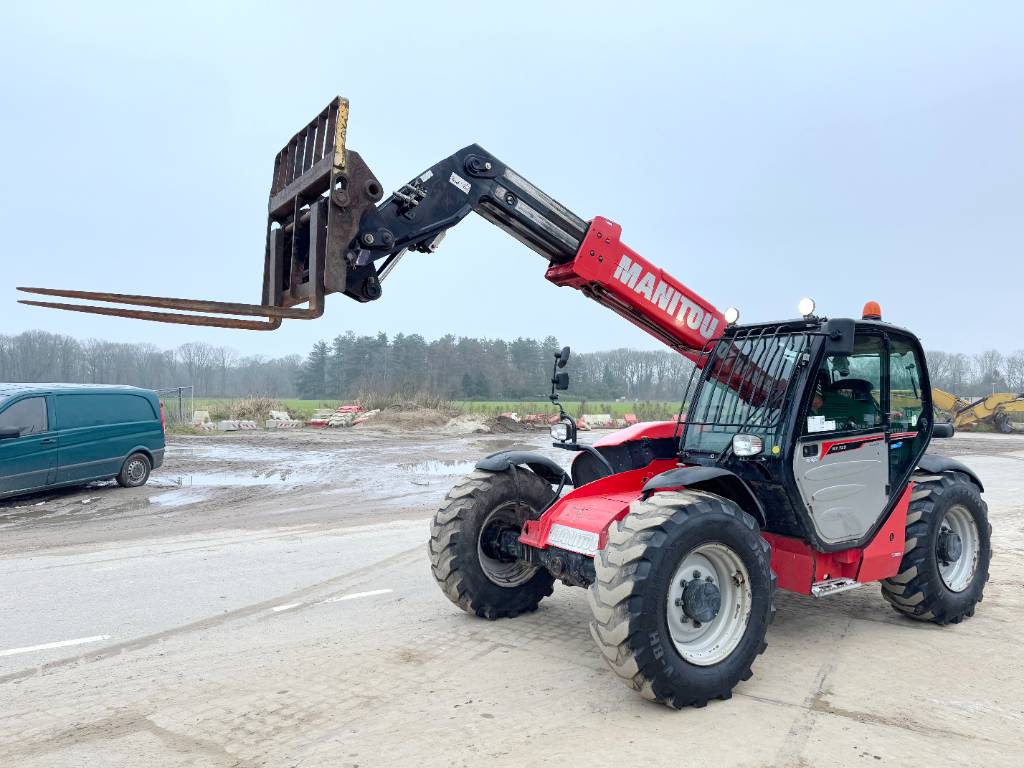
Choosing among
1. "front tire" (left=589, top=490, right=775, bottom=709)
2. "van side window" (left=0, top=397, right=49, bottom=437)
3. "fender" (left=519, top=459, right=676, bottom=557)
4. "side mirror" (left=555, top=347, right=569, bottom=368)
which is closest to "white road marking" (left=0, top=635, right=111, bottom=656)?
Answer: "fender" (left=519, top=459, right=676, bottom=557)

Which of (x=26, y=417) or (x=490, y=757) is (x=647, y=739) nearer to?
(x=490, y=757)

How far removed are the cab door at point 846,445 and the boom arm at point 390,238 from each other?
1165 millimetres

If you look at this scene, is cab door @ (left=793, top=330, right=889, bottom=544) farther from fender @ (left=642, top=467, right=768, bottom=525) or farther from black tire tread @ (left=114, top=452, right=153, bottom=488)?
black tire tread @ (left=114, top=452, right=153, bottom=488)

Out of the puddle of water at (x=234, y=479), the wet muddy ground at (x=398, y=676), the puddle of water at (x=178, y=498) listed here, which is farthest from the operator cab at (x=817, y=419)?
the puddle of water at (x=234, y=479)

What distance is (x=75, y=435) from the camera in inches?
486

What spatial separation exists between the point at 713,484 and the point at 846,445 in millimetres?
1004

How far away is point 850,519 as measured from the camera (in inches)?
205

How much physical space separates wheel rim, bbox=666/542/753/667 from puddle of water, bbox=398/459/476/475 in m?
12.3

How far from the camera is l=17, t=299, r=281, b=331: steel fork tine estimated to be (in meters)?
3.95

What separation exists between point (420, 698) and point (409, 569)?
3254 millimetres

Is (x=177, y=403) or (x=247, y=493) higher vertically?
(x=177, y=403)

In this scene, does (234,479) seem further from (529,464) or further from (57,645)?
(529,464)

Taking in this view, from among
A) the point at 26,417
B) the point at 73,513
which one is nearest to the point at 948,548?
the point at 73,513

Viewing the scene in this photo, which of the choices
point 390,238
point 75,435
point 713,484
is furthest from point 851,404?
point 75,435
